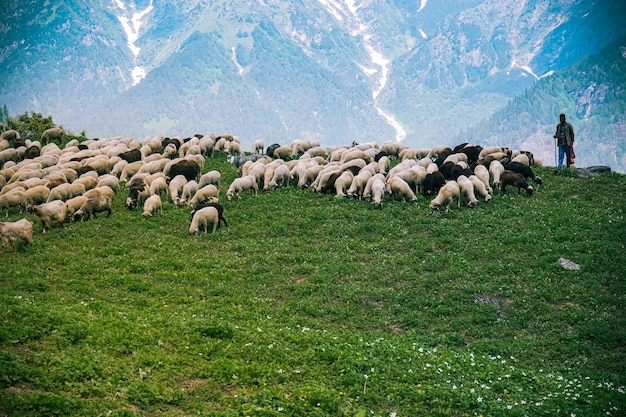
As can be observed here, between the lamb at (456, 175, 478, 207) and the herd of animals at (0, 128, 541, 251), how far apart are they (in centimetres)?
4

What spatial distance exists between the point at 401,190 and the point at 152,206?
1074cm

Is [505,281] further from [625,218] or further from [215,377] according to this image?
[215,377]

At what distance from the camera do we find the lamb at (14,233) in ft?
71.1

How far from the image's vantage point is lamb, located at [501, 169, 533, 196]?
2808 centimetres

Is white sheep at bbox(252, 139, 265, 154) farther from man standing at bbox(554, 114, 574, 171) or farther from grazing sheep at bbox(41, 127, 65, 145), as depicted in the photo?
man standing at bbox(554, 114, 574, 171)

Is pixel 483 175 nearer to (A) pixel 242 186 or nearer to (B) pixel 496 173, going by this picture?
(B) pixel 496 173

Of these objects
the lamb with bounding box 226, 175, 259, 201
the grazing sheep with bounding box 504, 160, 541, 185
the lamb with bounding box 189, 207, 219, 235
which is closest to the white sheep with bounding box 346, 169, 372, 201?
the lamb with bounding box 226, 175, 259, 201

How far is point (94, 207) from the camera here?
25.8m

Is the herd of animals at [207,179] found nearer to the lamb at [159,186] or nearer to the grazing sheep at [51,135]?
the lamb at [159,186]

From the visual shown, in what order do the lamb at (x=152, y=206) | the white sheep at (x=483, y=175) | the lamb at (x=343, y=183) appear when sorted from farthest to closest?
the lamb at (x=343, y=183)
the white sheep at (x=483, y=175)
the lamb at (x=152, y=206)

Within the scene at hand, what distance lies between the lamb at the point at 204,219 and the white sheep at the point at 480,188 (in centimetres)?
1130

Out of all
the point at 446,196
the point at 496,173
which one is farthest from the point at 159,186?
the point at 496,173

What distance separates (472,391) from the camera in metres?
13.5

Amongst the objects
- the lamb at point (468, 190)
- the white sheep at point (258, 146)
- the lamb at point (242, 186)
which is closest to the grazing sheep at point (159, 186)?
the lamb at point (242, 186)
